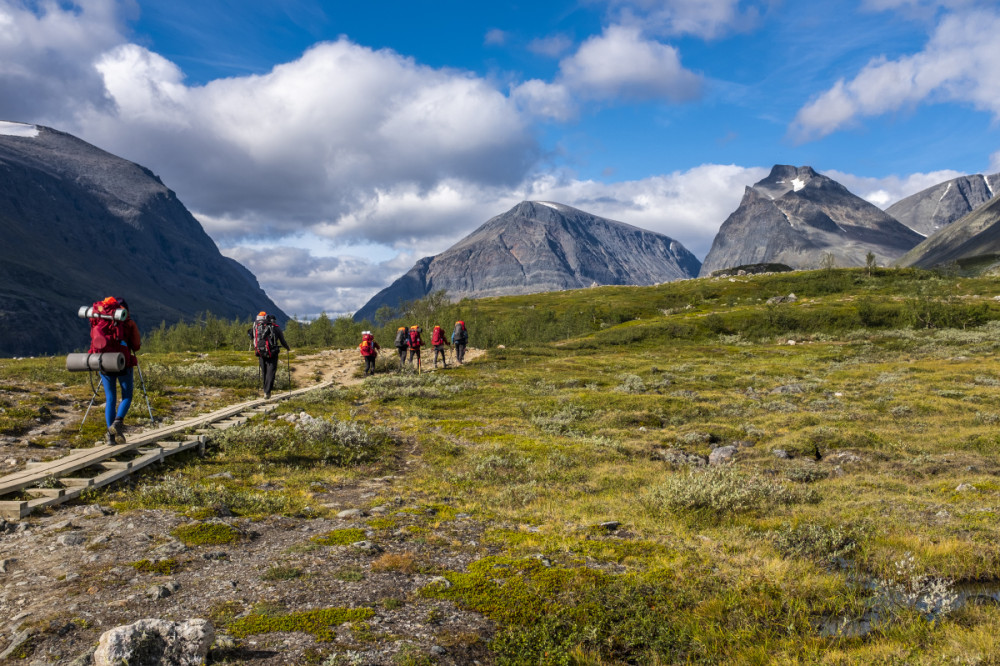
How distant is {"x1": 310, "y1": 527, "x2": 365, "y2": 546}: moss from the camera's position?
29.5 feet

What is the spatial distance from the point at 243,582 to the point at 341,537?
2.15 m

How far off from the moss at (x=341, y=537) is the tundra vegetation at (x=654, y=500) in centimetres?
5

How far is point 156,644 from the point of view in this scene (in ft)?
17.4

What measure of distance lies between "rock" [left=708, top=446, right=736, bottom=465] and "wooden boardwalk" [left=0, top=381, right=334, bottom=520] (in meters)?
16.3

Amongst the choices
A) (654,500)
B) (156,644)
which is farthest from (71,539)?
(654,500)

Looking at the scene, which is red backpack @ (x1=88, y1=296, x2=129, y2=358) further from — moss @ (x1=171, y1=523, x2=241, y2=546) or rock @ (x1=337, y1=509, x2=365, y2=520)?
rock @ (x1=337, y1=509, x2=365, y2=520)

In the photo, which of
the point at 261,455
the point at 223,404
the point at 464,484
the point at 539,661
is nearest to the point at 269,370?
the point at 223,404

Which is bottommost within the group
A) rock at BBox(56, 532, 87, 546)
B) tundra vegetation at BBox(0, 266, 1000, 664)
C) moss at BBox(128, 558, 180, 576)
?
tundra vegetation at BBox(0, 266, 1000, 664)

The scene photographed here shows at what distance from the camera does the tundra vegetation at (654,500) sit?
6473 mm

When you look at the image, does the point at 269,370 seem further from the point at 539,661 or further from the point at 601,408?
the point at 539,661

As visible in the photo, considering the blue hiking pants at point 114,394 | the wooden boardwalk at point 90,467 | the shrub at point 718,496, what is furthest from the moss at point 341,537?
the blue hiking pants at point 114,394

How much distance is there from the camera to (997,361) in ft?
129

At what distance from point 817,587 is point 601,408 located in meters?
18.7

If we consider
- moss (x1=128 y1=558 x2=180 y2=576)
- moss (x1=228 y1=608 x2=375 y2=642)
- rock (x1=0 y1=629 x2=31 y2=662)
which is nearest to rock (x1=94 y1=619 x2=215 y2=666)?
moss (x1=228 y1=608 x2=375 y2=642)
